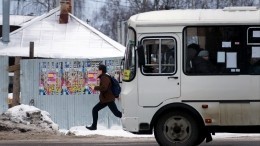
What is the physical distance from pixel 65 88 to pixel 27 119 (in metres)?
1.72

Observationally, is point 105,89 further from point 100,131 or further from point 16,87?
point 16,87

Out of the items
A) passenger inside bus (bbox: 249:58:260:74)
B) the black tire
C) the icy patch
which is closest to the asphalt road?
the icy patch

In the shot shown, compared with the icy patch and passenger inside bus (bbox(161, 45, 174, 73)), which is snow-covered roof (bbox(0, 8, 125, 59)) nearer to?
the icy patch

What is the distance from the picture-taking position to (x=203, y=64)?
439 inches

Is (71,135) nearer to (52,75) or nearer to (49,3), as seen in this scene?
(52,75)

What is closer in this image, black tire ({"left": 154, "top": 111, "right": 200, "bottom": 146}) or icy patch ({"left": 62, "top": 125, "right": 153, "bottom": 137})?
black tire ({"left": 154, "top": 111, "right": 200, "bottom": 146})

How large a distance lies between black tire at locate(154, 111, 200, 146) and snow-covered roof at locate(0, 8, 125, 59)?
15.6 metres

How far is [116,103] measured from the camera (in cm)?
1691

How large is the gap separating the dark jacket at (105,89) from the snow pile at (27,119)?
1.66 meters

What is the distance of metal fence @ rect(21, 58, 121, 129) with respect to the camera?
55.8 ft

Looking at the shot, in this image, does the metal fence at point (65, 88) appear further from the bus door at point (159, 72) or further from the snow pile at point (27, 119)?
the bus door at point (159, 72)

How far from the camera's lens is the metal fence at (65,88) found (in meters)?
17.0

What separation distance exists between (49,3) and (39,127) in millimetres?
52684

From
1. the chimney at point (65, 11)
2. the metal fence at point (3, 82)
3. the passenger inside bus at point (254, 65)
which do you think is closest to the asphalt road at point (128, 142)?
the passenger inside bus at point (254, 65)
